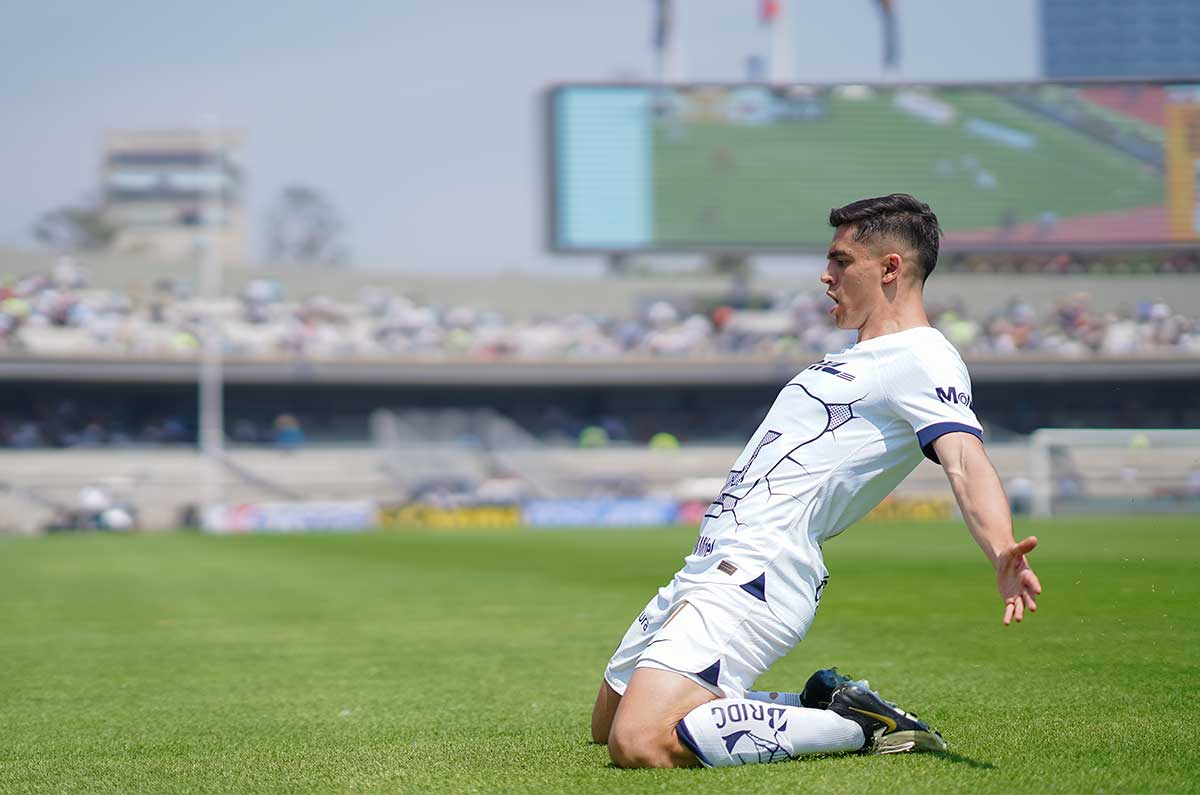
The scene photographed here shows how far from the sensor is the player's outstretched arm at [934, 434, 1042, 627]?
12.3 feet

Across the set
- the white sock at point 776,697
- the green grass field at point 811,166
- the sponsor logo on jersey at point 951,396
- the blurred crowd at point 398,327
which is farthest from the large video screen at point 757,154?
the sponsor logo on jersey at point 951,396

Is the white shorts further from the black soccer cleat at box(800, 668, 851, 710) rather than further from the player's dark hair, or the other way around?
the player's dark hair

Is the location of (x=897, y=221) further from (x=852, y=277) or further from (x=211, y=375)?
(x=211, y=375)

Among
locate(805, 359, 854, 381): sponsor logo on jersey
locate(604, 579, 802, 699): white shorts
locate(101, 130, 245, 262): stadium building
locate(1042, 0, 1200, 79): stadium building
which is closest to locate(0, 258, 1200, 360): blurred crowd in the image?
locate(1042, 0, 1200, 79): stadium building

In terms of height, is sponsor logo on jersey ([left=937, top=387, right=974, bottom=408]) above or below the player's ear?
below

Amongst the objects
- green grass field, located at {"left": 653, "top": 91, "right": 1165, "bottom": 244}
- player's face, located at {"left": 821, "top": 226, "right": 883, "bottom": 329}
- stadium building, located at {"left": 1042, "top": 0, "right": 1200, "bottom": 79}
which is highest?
stadium building, located at {"left": 1042, "top": 0, "right": 1200, "bottom": 79}

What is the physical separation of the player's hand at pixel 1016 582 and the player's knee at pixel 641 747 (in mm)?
1224

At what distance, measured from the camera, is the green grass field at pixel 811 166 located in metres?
38.7

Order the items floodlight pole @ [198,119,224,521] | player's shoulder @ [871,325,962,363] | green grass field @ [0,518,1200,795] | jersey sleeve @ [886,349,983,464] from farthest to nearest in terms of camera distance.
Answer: floodlight pole @ [198,119,224,521] < green grass field @ [0,518,1200,795] < player's shoulder @ [871,325,962,363] < jersey sleeve @ [886,349,983,464]

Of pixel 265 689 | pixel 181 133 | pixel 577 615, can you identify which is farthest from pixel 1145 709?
pixel 181 133

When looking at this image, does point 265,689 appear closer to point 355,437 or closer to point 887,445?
point 887,445

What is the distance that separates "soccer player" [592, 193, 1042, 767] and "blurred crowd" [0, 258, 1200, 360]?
1521 inches

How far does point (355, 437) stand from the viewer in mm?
48719

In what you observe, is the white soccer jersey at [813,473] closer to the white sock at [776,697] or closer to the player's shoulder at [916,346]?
the player's shoulder at [916,346]
